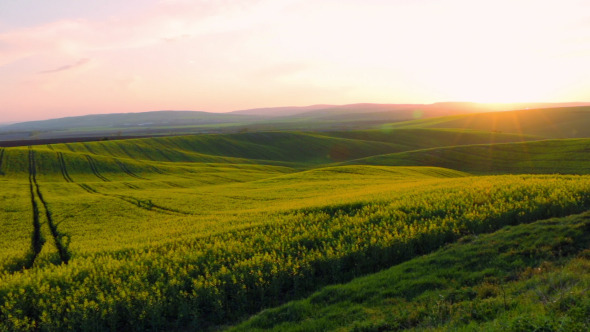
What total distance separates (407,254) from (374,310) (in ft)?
18.9

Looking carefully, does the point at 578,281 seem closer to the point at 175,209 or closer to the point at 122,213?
the point at 175,209

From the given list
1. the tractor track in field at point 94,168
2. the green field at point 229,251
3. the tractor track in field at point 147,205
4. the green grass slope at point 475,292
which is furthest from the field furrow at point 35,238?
the tractor track in field at point 94,168

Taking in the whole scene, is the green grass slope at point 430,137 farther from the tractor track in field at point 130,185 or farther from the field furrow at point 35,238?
the field furrow at point 35,238

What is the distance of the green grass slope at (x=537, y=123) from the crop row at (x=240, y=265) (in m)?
159

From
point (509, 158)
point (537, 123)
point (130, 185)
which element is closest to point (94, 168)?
point (130, 185)

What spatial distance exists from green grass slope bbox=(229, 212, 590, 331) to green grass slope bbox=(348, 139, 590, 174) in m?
55.3

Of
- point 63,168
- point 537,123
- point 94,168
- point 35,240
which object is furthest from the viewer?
point 537,123

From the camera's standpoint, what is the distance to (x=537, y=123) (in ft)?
Result: 547

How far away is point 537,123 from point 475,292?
647 ft

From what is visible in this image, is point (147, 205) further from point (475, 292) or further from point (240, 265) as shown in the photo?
point (475, 292)

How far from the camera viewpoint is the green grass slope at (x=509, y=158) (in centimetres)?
6125

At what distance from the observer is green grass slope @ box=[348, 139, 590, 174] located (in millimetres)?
61250

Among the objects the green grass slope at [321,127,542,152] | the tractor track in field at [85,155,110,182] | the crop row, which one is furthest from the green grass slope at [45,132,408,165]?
the crop row

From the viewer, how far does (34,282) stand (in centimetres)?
1480
